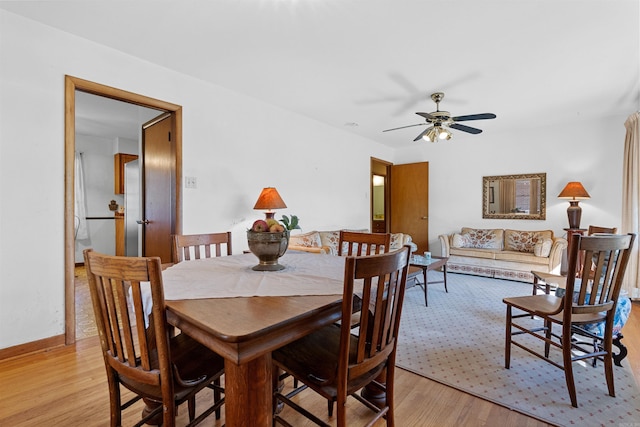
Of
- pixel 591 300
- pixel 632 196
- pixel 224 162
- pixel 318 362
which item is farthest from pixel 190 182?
pixel 632 196

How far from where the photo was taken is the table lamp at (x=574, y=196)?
4270 mm

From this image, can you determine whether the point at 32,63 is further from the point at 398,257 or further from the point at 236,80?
→ the point at 398,257

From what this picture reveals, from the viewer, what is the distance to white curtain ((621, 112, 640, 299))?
146 inches

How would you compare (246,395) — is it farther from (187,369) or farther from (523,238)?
(523,238)

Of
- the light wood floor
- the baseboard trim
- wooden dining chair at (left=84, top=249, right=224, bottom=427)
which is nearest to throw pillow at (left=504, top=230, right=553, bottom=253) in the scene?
the light wood floor

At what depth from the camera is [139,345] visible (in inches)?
40.4

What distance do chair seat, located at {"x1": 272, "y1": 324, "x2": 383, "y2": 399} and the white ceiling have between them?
80.3 inches

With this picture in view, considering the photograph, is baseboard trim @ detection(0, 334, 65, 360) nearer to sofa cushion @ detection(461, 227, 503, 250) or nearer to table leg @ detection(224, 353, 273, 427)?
table leg @ detection(224, 353, 273, 427)

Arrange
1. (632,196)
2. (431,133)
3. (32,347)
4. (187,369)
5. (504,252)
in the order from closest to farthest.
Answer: (187,369)
(32,347)
(431,133)
(632,196)
(504,252)

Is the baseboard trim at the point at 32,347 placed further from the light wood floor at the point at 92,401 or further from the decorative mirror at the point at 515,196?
the decorative mirror at the point at 515,196

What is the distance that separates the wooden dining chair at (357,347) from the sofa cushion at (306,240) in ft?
8.63

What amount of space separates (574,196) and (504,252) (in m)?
1.18

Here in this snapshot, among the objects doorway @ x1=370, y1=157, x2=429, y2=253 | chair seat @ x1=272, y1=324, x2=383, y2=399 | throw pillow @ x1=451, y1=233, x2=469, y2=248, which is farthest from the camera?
doorway @ x1=370, y1=157, x2=429, y2=253

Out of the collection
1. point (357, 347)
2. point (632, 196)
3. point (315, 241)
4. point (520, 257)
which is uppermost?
point (632, 196)
